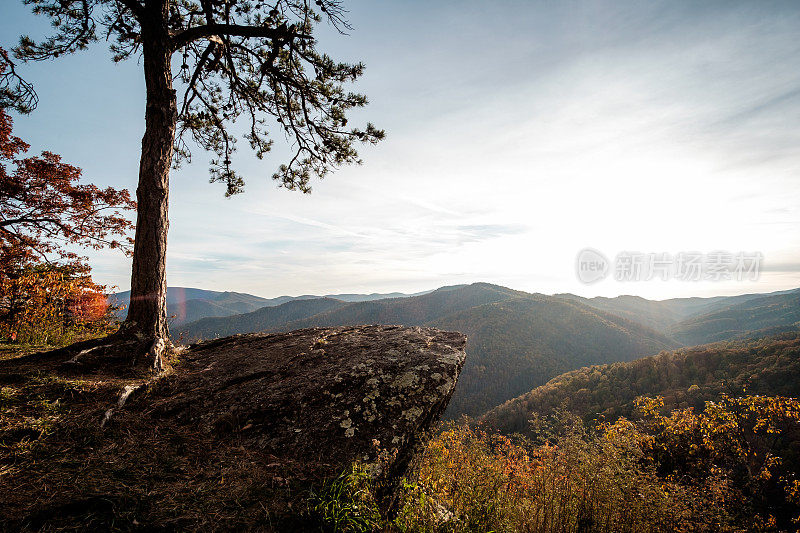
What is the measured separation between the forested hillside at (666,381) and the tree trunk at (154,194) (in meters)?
48.9

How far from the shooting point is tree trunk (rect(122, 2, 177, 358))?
4750 mm

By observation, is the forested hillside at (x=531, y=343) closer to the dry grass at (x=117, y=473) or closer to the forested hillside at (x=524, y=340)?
the forested hillside at (x=524, y=340)

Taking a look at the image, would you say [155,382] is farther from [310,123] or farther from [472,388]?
[472,388]

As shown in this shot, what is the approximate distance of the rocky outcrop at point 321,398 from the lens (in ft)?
9.40

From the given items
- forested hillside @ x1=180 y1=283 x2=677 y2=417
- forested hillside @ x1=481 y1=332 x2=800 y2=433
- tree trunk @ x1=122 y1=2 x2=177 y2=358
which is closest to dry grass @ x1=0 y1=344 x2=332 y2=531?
tree trunk @ x1=122 y1=2 x2=177 y2=358

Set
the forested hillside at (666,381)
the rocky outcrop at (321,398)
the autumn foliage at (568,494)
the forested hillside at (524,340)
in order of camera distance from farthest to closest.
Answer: the forested hillside at (524,340), the forested hillside at (666,381), the rocky outcrop at (321,398), the autumn foliage at (568,494)

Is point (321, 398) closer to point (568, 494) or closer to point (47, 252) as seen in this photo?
point (568, 494)

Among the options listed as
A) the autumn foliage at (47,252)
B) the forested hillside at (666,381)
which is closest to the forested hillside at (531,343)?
the forested hillside at (666,381)

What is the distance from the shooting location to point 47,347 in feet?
19.7

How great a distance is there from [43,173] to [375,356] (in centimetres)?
1306

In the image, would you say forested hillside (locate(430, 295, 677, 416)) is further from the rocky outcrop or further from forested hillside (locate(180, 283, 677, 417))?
the rocky outcrop

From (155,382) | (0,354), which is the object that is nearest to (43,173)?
(0,354)

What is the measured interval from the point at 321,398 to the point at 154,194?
4353 millimetres

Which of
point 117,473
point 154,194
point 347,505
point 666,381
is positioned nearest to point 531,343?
point 666,381
